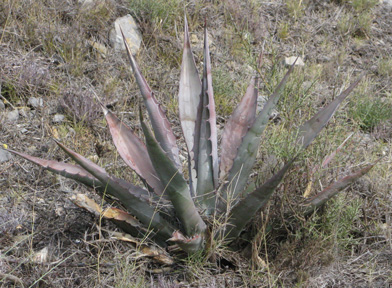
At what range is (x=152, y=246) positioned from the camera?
2.71 m

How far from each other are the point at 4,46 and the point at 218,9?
237 cm

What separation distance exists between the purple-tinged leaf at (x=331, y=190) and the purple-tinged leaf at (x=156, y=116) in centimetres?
78

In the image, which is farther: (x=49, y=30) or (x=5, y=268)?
(x=49, y=30)

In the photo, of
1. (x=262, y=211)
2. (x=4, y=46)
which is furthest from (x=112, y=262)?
(x=4, y=46)

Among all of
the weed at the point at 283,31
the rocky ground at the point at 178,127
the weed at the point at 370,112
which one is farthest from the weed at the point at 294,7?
the weed at the point at 370,112

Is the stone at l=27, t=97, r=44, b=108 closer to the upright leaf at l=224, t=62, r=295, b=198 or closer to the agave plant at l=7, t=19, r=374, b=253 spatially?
the agave plant at l=7, t=19, r=374, b=253

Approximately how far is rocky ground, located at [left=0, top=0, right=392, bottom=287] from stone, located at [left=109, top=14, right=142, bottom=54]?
3 centimetres

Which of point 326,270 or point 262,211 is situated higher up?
point 262,211

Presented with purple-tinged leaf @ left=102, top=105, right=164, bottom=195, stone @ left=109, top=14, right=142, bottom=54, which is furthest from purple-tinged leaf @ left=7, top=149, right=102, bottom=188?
stone @ left=109, top=14, right=142, bottom=54

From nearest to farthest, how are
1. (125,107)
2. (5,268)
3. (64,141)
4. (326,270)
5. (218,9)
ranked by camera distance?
(5,268) → (326,270) → (64,141) → (125,107) → (218,9)

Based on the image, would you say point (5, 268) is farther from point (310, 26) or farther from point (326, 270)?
point (310, 26)

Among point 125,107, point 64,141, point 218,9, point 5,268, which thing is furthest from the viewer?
point 218,9

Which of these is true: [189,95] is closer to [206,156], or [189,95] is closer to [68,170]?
[206,156]

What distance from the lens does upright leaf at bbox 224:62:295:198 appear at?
256cm
